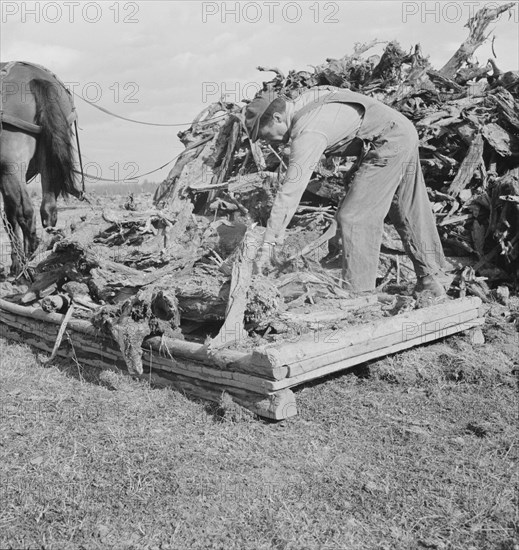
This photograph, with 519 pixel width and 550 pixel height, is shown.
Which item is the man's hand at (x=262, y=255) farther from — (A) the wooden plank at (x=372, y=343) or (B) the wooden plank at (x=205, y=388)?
(B) the wooden plank at (x=205, y=388)

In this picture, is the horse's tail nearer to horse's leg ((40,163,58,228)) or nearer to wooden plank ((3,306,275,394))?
horse's leg ((40,163,58,228))

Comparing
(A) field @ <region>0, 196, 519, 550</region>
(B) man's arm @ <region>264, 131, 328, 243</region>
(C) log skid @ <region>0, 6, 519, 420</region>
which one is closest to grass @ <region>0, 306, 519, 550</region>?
(A) field @ <region>0, 196, 519, 550</region>

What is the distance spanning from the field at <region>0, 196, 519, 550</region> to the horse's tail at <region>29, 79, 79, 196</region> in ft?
11.1

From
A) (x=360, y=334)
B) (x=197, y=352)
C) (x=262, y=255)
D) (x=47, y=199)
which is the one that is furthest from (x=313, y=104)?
(x=47, y=199)

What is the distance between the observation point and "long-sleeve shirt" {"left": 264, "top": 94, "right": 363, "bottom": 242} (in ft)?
13.8

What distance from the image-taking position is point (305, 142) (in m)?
4.33

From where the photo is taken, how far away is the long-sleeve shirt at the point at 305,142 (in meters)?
4.20

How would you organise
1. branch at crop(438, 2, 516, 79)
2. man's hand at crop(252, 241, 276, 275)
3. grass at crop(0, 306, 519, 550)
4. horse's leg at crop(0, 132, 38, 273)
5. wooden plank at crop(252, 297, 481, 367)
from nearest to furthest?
grass at crop(0, 306, 519, 550) < wooden plank at crop(252, 297, 481, 367) < man's hand at crop(252, 241, 276, 275) < horse's leg at crop(0, 132, 38, 273) < branch at crop(438, 2, 516, 79)

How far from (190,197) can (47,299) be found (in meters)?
2.98

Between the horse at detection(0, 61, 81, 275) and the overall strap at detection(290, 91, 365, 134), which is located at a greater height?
the overall strap at detection(290, 91, 365, 134)

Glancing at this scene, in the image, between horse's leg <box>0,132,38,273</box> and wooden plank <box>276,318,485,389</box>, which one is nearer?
wooden plank <box>276,318,485,389</box>

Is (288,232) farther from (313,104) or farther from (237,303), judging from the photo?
(237,303)

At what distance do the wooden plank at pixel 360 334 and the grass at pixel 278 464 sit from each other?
0.26 meters

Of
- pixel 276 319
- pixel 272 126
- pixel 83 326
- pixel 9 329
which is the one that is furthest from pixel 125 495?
pixel 9 329
